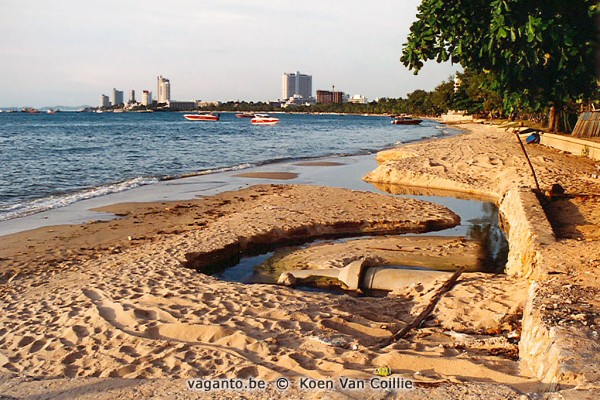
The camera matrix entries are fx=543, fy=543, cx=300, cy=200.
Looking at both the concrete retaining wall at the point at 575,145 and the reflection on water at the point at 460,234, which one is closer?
the reflection on water at the point at 460,234

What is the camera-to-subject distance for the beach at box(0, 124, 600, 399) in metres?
4.66

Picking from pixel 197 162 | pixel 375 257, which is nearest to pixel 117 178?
pixel 197 162

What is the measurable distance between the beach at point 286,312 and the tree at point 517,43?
2.31 meters

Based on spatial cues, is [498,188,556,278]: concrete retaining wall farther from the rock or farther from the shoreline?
the shoreline

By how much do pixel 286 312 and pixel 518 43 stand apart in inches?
186

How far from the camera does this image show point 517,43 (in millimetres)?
7320

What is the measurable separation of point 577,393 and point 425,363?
1.53m

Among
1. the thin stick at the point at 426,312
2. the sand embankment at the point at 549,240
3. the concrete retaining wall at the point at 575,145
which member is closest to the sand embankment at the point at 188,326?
the thin stick at the point at 426,312

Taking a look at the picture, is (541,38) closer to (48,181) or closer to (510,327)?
(510,327)

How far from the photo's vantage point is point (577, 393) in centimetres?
362
